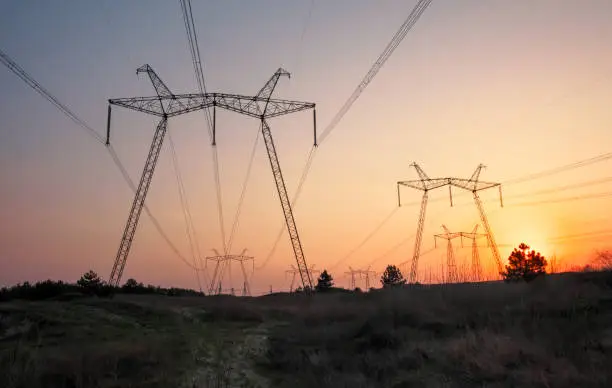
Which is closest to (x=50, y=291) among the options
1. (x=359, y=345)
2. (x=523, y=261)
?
(x=359, y=345)

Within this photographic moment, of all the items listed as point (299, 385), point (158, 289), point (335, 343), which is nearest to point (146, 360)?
point (299, 385)

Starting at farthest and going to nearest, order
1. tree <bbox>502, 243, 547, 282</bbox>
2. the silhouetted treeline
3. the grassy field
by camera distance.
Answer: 1. tree <bbox>502, 243, 547, 282</bbox>
2. the silhouetted treeline
3. the grassy field

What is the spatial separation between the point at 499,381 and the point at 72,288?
46.1 meters

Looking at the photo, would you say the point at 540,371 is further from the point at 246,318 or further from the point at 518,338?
the point at 246,318

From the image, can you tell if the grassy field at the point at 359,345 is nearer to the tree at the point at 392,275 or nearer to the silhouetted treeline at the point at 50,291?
the silhouetted treeline at the point at 50,291

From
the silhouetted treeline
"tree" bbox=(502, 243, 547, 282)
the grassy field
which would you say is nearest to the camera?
the grassy field

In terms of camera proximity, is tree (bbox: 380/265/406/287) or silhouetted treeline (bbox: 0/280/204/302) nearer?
silhouetted treeline (bbox: 0/280/204/302)

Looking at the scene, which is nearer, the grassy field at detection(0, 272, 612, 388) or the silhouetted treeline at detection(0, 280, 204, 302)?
the grassy field at detection(0, 272, 612, 388)

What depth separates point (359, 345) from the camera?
67.8 ft

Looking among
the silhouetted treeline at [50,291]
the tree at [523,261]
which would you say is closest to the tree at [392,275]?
the tree at [523,261]

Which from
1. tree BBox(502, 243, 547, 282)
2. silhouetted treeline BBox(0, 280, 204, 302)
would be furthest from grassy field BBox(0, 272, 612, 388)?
tree BBox(502, 243, 547, 282)

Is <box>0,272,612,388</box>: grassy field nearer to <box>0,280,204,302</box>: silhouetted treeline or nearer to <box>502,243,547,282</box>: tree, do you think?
<box>0,280,204,302</box>: silhouetted treeline

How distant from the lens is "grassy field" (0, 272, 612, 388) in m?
15.1

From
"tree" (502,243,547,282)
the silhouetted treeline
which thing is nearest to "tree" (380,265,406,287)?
"tree" (502,243,547,282)
